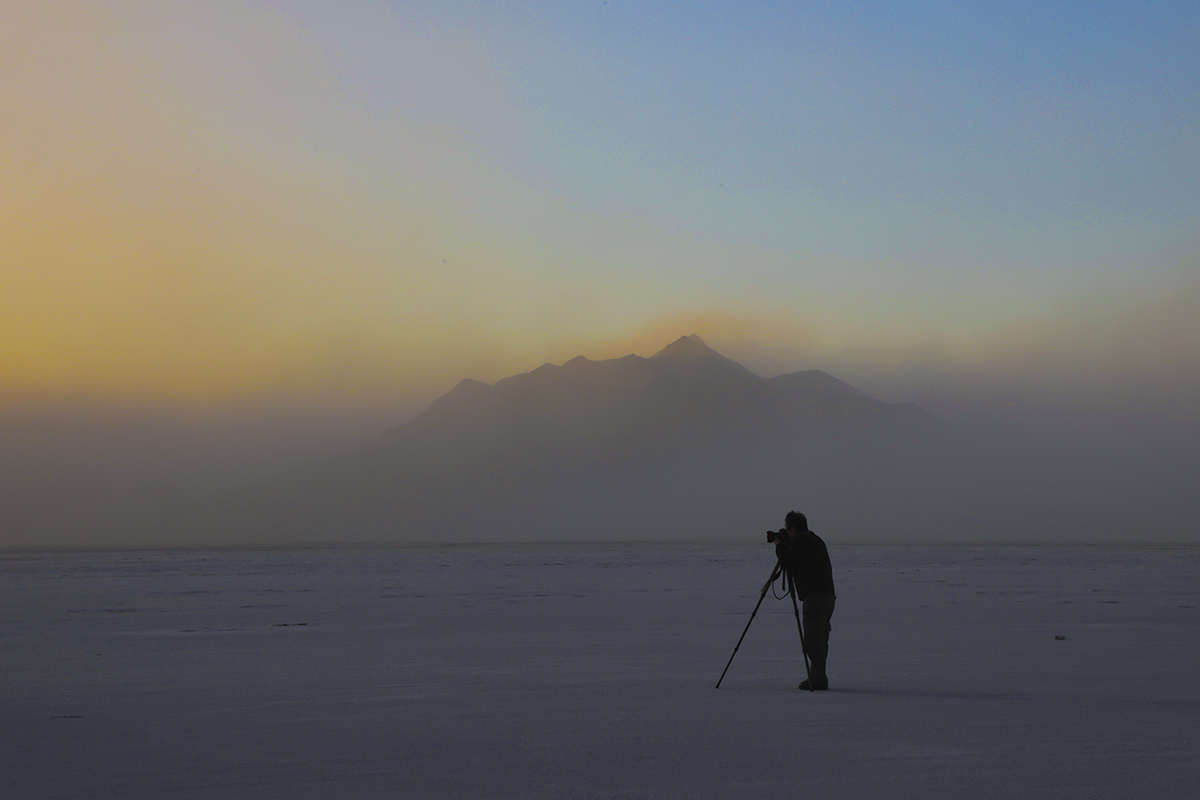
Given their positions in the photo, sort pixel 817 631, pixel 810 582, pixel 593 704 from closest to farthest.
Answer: pixel 593 704, pixel 817 631, pixel 810 582

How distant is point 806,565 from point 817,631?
0.68 m

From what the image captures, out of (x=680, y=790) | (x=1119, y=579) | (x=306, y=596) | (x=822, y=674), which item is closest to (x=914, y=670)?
(x=822, y=674)

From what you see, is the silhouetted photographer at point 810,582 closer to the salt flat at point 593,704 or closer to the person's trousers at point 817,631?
the person's trousers at point 817,631

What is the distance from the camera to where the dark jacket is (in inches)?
403

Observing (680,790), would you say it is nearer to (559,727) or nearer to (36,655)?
(559,727)

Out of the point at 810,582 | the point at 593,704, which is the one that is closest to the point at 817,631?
the point at 810,582

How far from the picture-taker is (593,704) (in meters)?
9.34

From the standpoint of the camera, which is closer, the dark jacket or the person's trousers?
the person's trousers

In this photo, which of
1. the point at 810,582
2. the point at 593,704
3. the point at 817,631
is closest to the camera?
the point at 593,704

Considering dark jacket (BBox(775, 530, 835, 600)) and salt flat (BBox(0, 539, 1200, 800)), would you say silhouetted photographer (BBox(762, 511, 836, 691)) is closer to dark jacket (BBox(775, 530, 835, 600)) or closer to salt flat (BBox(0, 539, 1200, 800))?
dark jacket (BBox(775, 530, 835, 600))

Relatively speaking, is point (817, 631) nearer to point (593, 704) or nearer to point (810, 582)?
point (810, 582)

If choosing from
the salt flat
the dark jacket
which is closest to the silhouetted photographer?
the dark jacket

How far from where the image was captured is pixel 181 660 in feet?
41.5

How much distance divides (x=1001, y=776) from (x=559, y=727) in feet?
11.4
